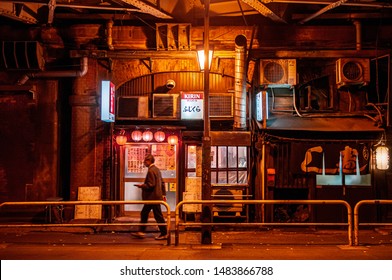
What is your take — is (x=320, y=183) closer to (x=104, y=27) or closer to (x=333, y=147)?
(x=333, y=147)

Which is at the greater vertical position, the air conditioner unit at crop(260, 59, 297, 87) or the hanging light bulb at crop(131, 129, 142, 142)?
the air conditioner unit at crop(260, 59, 297, 87)

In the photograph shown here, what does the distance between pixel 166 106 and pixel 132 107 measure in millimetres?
1224

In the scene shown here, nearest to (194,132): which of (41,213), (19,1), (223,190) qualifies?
(223,190)

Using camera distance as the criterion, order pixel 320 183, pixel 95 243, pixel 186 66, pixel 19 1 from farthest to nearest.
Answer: pixel 186 66 → pixel 320 183 → pixel 19 1 → pixel 95 243

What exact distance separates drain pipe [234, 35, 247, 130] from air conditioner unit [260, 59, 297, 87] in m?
1.18

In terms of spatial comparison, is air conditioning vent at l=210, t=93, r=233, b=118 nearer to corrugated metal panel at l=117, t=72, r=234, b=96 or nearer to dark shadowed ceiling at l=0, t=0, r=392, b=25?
corrugated metal panel at l=117, t=72, r=234, b=96

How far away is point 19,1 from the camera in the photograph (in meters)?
12.5

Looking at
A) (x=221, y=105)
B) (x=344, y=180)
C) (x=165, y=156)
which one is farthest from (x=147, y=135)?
(x=344, y=180)

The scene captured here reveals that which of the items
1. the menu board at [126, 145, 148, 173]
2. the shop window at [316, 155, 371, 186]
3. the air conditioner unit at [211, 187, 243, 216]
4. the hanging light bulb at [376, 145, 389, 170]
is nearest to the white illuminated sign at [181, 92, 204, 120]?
the menu board at [126, 145, 148, 173]

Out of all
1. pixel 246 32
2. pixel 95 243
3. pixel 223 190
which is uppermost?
pixel 246 32

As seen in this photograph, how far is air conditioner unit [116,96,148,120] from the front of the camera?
1426cm

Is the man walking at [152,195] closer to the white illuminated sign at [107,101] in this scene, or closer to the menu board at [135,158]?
the white illuminated sign at [107,101]

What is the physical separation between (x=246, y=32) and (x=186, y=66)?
2443mm

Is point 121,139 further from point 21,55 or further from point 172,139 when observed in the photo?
point 21,55
